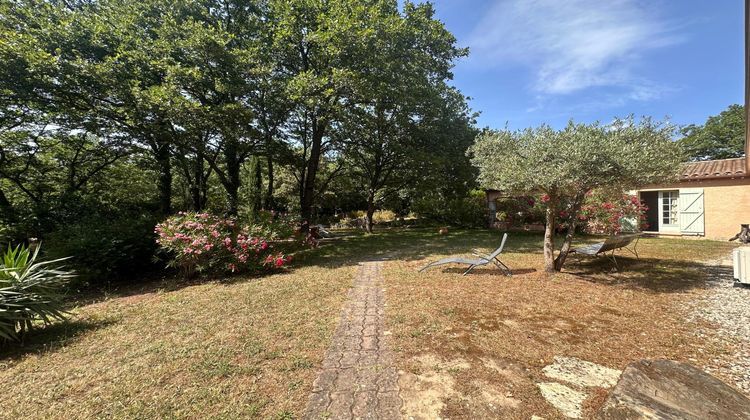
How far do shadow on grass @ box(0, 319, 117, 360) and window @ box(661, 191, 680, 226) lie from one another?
741 inches

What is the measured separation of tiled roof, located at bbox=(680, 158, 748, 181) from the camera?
10766mm

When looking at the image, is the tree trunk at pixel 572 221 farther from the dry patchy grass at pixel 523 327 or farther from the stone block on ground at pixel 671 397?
the stone block on ground at pixel 671 397

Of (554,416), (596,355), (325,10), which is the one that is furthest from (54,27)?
(596,355)

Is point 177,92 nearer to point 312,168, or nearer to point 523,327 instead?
point 312,168

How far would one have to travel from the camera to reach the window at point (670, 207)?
482 inches

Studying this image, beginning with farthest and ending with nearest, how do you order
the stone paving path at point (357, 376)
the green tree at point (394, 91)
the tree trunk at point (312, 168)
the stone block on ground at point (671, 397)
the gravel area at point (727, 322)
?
the tree trunk at point (312, 168)
the green tree at point (394, 91)
the gravel area at point (727, 322)
the stone paving path at point (357, 376)
the stone block on ground at point (671, 397)

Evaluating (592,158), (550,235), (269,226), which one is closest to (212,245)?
(269,226)

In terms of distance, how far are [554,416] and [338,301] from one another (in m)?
3.29

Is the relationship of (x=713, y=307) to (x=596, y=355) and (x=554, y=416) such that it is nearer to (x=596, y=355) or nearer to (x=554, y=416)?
(x=596, y=355)

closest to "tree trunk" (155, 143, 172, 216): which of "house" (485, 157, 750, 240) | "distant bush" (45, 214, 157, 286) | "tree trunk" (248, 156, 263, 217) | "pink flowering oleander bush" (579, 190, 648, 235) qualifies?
"tree trunk" (248, 156, 263, 217)

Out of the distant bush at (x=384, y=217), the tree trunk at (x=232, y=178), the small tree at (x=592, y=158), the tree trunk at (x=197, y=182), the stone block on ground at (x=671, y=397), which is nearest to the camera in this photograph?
the stone block on ground at (x=671, y=397)

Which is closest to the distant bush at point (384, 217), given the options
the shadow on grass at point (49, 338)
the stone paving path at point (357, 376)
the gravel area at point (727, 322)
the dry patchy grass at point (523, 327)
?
the dry patchy grass at point (523, 327)

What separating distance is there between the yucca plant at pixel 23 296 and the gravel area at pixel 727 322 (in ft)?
23.7

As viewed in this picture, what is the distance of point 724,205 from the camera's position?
11062 mm
